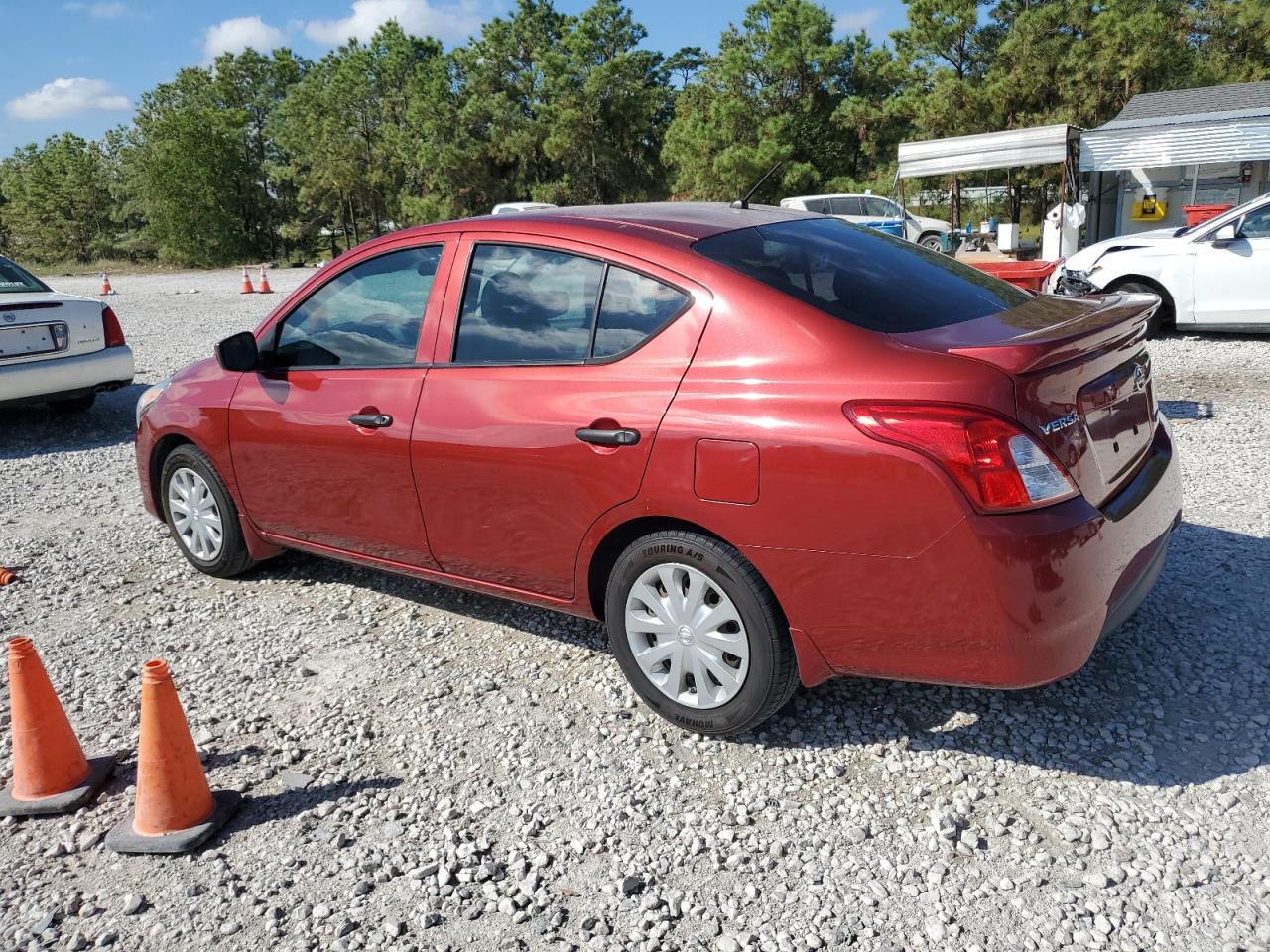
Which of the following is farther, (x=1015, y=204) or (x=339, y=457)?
(x=1015, y=204)

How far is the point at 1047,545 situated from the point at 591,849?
1.52 m

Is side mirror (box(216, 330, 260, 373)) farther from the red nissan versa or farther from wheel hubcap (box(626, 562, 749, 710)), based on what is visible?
wheel hubcap (box(626, 562, 749, 710))

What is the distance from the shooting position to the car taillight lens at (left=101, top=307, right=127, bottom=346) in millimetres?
8773

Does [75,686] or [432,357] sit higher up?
[432,357]

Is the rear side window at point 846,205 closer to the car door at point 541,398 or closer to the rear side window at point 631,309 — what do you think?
the car door at point 541,398

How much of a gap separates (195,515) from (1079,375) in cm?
415

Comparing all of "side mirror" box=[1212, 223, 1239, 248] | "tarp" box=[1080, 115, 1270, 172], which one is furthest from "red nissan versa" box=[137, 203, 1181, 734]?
"tarp" box=[1080, 115, 1270, 172]

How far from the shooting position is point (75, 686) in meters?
4.07

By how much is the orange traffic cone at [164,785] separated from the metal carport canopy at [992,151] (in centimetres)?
1901

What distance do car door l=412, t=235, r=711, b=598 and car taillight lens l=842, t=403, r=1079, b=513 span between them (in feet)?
2.68

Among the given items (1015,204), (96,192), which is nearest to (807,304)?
(1015,204)

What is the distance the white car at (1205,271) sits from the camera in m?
10.0

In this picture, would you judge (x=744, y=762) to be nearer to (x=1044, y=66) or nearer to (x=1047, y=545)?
(x=1047, y=545)

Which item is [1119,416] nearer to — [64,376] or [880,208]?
[64,376]
